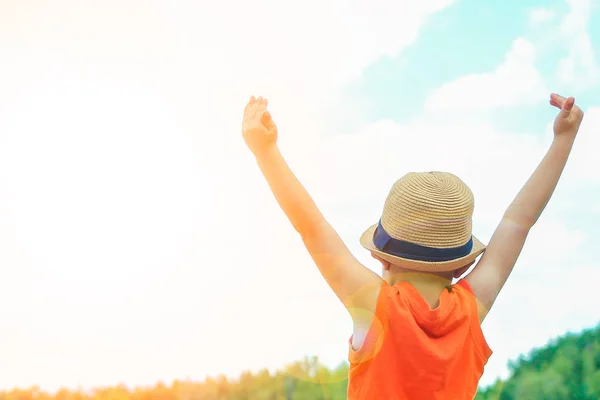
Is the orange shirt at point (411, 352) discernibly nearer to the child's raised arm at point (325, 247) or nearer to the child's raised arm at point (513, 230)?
the child's raised arm at point (325, 247)

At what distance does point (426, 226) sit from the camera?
2113 mm

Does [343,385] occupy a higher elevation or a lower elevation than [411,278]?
higher

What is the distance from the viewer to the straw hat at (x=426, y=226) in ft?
6.89

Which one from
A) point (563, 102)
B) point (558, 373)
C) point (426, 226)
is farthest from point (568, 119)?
point (558, 373)

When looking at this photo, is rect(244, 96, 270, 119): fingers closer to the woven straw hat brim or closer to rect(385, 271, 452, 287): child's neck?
the woven straw hat brim

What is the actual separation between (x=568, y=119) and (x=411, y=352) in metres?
1.10

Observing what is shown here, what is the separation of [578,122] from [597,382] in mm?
3768

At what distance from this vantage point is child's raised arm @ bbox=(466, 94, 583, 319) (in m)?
2.25

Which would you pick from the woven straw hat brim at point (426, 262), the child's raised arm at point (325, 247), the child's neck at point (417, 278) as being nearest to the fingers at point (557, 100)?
the woven straw hat brim at point (426, 262)

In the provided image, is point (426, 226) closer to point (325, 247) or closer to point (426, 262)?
point (426, 262)

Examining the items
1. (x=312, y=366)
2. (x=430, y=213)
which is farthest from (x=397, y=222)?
(x=312, y=366)

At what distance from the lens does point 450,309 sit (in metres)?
2.06

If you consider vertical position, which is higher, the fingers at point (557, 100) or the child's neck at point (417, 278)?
the fingers at point (557, 100)

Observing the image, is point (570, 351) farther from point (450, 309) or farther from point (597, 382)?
point (450, 309)
